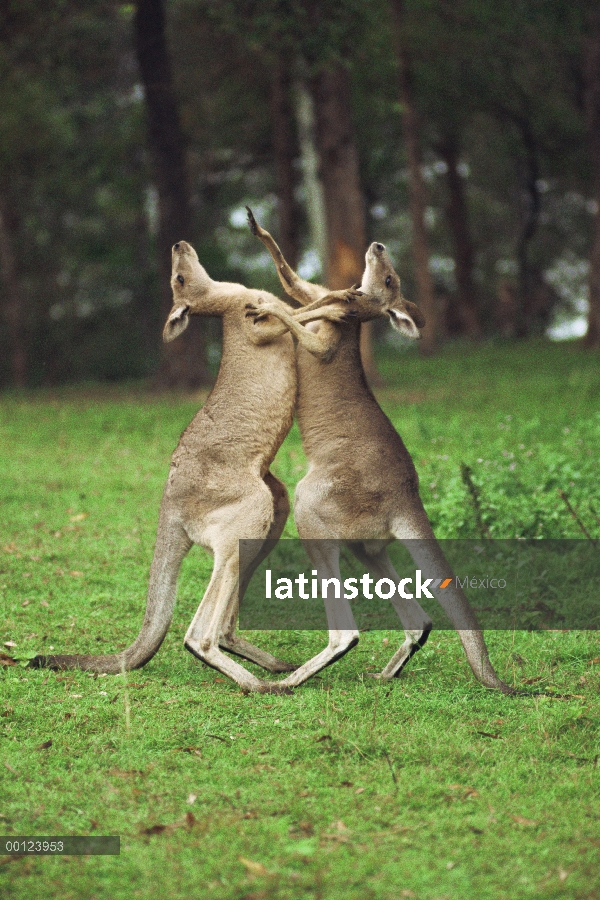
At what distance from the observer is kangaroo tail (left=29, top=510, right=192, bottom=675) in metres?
4.94

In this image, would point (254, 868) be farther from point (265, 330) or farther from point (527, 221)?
point (527, 221)

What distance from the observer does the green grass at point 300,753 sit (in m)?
3.21

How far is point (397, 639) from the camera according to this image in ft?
19.1

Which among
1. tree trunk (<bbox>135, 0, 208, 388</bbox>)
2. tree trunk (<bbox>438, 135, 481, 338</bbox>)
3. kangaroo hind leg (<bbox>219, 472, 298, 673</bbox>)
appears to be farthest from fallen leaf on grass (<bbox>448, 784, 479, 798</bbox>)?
tree trunk (<bbox>438, 135, 481, 338</bbox>)

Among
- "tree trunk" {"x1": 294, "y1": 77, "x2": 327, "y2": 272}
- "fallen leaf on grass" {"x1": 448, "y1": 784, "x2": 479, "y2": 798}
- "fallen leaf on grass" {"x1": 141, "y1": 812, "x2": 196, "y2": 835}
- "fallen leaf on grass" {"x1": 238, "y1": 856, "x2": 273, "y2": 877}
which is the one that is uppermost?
"tree trunk" {"x1": 294, "y1": 77, "x2": 327, "y2": 272}

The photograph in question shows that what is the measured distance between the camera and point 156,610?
493 cm

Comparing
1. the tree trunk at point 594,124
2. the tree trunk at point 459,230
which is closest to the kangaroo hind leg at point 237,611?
the tree trunk at point 594,124

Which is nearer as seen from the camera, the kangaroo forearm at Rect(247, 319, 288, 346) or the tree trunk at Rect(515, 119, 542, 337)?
the kangaroo forearm at Rect(247, 319, 288, 346)

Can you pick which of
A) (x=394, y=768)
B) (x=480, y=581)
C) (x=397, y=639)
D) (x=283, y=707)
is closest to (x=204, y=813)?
(x=394, y=768)

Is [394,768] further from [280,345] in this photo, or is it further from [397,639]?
[280,345]

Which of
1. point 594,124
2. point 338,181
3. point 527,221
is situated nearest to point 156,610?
point 338,181

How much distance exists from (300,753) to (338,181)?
1145cm

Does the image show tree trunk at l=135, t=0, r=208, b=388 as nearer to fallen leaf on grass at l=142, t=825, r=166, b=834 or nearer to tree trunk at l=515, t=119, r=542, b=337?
tree trunk at l=515, t=119, r=542, b=337

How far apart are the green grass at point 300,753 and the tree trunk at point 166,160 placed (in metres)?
8.21
